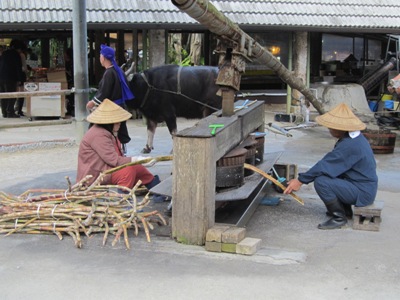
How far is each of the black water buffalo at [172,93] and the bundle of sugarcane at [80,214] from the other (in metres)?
4.32

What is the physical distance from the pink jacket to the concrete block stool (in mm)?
2414

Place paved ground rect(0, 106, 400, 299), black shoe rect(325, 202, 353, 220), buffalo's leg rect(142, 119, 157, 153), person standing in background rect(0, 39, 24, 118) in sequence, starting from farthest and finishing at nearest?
person standing in background rect(0, 39, 24, 118)
buffalo's leg rect(142, 119, 157, 153)
black shoe rect(325, 202, 353, 220)
paved ground rect(0, 106, 400, 299)

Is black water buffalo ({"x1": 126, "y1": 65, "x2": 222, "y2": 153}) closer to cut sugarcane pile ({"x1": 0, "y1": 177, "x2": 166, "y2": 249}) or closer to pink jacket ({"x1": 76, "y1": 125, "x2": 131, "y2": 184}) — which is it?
pink jacket ({"x1": 76, "y1": 125, "x2": 131, "y2": 184})

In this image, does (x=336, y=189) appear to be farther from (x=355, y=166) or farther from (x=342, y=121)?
(x=342, y=121)

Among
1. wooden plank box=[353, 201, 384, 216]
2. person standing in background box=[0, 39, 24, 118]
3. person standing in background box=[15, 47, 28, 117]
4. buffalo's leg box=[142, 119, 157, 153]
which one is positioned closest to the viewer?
wooden plank box=[353, 201, 384, 216]

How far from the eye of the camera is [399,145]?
1178 cm

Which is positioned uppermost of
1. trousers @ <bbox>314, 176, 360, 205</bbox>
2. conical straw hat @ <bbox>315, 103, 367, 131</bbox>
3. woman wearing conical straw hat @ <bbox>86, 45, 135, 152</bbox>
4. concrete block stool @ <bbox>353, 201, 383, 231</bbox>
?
woman wearing conical straw hat @ <bbox>86, 45, 135, 152</bbox>

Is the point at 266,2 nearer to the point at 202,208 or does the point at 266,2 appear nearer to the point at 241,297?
the point at 202,208

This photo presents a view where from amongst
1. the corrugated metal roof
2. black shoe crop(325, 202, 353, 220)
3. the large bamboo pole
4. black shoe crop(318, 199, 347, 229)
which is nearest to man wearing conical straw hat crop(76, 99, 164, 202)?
the large bamboo pole

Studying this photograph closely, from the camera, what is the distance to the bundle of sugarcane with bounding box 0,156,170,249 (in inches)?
210

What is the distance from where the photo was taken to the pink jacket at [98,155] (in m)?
6.09

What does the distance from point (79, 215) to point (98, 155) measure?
941 mm

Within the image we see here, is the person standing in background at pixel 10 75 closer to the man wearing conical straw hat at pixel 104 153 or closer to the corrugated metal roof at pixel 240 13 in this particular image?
the corrugated metal roof at pixel 240 13

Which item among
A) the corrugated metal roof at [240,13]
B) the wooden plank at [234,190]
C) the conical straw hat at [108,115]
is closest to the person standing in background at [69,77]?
the corrugated metal roof at [240,13]
